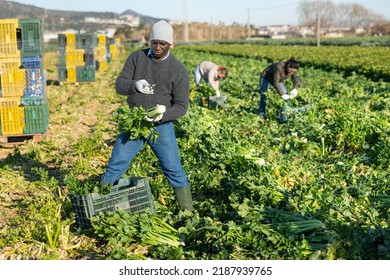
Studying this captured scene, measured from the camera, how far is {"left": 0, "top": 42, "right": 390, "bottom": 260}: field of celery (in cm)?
459

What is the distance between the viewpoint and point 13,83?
932 centimetres

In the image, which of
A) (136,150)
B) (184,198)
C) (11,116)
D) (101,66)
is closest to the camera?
(136,150)

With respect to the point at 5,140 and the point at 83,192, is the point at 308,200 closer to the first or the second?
the point at 83,192

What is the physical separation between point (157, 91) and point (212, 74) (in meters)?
6.36

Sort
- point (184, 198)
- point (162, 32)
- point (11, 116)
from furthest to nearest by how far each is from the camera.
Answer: point (11, 116) → point (184, 198) → point (162, 32)

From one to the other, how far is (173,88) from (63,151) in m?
4.29

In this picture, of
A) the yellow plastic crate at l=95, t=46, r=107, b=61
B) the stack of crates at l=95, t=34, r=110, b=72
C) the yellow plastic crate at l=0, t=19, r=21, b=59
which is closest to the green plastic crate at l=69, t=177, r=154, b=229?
the yellow plastic crate at l=0, t=19, r=21, b=59

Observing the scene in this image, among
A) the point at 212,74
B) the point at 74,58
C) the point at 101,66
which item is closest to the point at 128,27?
the point at 101,66

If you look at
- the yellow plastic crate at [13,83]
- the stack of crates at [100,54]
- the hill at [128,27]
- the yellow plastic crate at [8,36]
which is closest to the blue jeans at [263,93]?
the yellow plastic crate at [13,83]

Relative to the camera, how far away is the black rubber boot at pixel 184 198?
5.54m

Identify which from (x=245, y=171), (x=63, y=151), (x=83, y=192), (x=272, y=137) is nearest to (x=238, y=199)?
(x=245, y=171)

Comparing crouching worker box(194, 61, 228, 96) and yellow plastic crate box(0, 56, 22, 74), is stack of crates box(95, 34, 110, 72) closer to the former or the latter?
crouching worker box(194, 61, 228, 96)

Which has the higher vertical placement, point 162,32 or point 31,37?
point 31,37

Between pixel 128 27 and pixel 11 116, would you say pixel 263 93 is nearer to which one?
pixel 11 116
